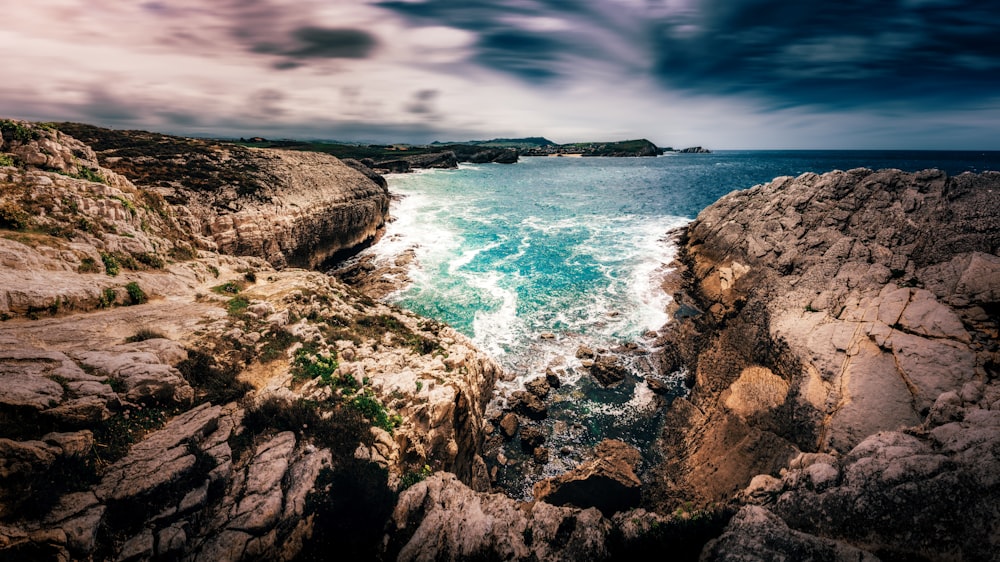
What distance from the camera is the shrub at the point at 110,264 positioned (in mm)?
12078

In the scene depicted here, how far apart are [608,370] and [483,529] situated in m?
13.2

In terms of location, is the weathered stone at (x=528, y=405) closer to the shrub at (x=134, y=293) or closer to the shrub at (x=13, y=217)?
the shrub at (x=134, y=293)

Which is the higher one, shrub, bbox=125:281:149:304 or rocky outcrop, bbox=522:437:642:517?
shrub, bbox=125:281:149:304

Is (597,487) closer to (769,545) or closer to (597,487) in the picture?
(597,487)

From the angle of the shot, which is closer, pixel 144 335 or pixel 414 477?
pixel 414 477

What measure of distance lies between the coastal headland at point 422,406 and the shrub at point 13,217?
9 cm

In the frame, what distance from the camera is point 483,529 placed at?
26.7 ft

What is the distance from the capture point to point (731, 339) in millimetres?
18984

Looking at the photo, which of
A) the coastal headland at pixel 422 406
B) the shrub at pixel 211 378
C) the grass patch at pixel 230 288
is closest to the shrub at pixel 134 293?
the coastal headland at pixel 422 406

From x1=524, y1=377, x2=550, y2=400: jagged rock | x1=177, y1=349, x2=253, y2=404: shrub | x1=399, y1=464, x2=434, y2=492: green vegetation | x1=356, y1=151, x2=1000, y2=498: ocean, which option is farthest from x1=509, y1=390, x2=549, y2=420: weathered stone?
x1=177, y1=349, x2=253, y2=404: shrub

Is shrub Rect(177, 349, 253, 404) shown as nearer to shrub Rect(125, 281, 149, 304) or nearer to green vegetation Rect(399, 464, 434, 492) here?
shrub Rect(125, 281, 149, 304)

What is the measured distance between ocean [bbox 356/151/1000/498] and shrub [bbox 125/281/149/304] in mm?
15034

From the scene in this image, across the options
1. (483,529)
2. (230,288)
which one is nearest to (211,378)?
(230,288)

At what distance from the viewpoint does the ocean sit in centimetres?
1709
